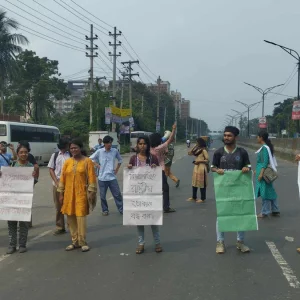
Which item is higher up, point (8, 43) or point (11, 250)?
point (8, 43)

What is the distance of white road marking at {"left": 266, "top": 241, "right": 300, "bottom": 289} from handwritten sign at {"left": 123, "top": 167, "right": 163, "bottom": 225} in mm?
1717

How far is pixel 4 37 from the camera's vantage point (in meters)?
34.6

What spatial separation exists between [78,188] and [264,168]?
3912mm

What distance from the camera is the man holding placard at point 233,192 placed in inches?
222

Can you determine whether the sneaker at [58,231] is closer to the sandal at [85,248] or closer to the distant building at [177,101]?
the sandal at [85,248]

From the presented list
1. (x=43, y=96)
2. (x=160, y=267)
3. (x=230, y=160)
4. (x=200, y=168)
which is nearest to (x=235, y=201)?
(x=230, y=160)

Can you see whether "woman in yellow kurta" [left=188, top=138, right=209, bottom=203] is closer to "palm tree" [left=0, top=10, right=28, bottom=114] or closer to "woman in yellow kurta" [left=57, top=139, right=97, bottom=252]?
"woman in yellow kurta" [left=57, top=139, right=97, bottom=252]

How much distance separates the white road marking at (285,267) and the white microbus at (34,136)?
19337mm

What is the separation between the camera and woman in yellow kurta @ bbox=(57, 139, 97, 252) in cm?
596

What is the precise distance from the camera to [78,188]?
5.97 meters

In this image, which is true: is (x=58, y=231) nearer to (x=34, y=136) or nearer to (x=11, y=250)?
(x=11, y=250)

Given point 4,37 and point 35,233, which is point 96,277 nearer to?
point 35,233

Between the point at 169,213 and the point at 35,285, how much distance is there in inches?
185

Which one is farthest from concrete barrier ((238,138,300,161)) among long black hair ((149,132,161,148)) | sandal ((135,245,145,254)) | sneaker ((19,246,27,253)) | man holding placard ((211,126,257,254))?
sneaker ((19,246,27,253))
